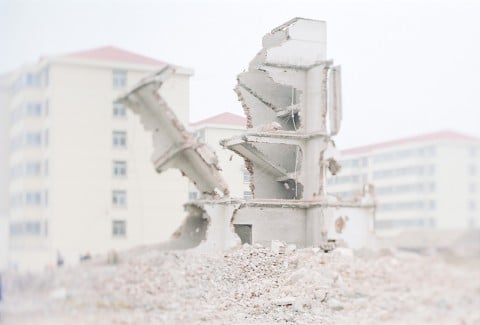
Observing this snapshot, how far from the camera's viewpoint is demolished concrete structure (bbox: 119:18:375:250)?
14.3 feet

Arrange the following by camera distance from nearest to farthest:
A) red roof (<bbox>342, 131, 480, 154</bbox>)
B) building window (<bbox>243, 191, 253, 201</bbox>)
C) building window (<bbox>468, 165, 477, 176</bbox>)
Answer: building window (<bbox>468, 165, 477, 176</bbox>) → red roof (<bbox>342, 131, 480, 154</bbox>) → building window (<bbox>243, 191, 253, 201</bbox>)

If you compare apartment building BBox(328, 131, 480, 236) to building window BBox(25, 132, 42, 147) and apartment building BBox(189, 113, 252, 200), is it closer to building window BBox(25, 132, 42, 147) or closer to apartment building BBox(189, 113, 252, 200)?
apartment building BBox(189, 113, 252, 200)

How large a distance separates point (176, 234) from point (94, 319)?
53cm

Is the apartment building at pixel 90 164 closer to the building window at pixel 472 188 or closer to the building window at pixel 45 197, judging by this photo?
the building window at pixel 45 197

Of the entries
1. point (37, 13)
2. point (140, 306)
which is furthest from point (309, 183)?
point (37, 13)


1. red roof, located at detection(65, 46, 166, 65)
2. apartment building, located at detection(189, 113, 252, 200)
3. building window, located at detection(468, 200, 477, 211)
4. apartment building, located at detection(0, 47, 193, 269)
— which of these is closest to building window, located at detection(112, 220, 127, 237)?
apartment building, located at detection(0, 47, 193, 269)

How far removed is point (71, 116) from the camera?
4.42 m

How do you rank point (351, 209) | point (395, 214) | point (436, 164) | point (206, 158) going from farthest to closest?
point (206, 158), point (351, 209), point (395, 214), point (436, 164)

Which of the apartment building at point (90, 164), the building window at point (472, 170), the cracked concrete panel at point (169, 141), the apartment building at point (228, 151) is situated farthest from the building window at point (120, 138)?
the building window at point (472, 170)

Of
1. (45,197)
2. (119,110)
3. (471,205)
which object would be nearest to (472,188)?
(471,205)

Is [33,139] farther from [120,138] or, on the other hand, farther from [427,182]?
[427,182]

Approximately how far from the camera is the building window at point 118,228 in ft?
14.7

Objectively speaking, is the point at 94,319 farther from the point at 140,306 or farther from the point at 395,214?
the point at 395,214

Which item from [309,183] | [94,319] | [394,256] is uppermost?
[309,183]
